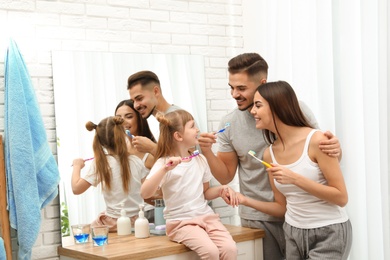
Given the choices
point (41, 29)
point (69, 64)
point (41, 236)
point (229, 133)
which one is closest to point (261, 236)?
point (229, 133)

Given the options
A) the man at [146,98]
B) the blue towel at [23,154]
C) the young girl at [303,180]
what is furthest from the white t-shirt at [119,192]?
the young girl at [303,180]

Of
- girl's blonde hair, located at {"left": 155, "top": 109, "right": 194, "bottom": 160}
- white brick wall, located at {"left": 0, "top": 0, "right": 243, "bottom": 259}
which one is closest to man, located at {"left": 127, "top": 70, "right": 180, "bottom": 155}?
white brick wall, located at {"left": 0, "top": 0, "right": 243, "bottom": 259}

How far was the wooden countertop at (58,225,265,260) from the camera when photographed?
2.79m

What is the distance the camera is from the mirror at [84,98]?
3160 millimetres

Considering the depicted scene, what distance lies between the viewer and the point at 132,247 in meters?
2.92

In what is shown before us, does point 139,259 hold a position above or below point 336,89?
below

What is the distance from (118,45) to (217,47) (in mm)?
Answer: 678

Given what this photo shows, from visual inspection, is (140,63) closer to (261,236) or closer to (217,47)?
(217,47)

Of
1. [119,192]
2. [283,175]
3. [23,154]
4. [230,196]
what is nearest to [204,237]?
[230,196]

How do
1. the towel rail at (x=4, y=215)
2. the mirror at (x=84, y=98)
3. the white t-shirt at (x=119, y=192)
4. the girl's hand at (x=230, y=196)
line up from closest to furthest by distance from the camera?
the towel rail at (x=4, y=215)
the girl's hand at (x=230, y=196)
the mirror at (x=84, y=98)
the white t-shirt at (x=119, y=192)

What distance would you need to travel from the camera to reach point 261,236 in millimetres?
3213

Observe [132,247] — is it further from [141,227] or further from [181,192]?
[181,192]

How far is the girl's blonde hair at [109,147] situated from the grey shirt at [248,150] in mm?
532

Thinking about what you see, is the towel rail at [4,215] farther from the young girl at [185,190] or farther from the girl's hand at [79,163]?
the young girl at [185,190]
